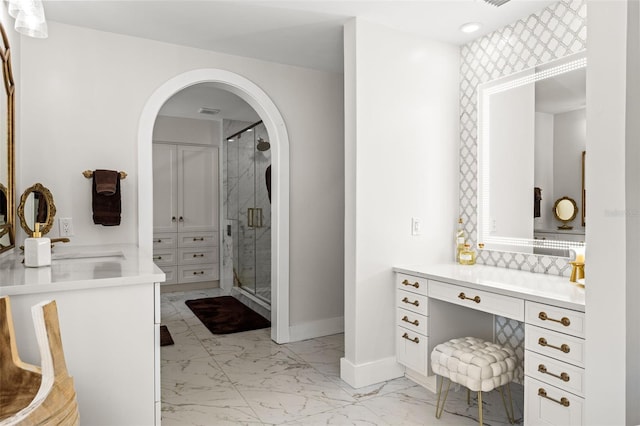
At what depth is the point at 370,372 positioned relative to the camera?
276cm

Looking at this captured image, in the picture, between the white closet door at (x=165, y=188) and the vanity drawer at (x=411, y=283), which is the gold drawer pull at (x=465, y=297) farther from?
the white closet door at (x=165, y=188)

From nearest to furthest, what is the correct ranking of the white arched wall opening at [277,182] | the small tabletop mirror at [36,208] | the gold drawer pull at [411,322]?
the small tabletop mirror at [36,208] → the gold drawer pull at [411,322] → the white arched wall opening at [277,182]

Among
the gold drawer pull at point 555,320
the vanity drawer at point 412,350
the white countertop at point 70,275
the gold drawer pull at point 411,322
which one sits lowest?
the vanity drawer at point 412,350

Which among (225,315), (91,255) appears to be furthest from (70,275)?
(225,315)

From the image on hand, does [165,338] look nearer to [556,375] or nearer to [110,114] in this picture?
[110,114]

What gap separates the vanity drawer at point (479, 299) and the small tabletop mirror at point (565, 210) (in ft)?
2.33

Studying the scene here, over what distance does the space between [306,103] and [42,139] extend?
204 cm

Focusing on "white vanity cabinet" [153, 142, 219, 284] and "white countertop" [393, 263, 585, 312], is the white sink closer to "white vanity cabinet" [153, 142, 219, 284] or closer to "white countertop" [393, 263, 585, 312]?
"white countertop" [393, 263, 585, 312]

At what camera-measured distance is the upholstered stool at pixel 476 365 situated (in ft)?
Result: 6.78

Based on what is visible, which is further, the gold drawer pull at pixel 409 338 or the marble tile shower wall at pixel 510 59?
the gold drawer pull at pixel 409 338

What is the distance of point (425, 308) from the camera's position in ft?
8.52

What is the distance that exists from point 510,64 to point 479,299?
1.61 metres

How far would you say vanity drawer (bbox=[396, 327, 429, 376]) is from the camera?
8.52 ft

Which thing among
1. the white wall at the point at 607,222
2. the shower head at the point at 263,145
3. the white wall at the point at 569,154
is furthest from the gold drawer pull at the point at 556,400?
the shower head at the point at 263,145
